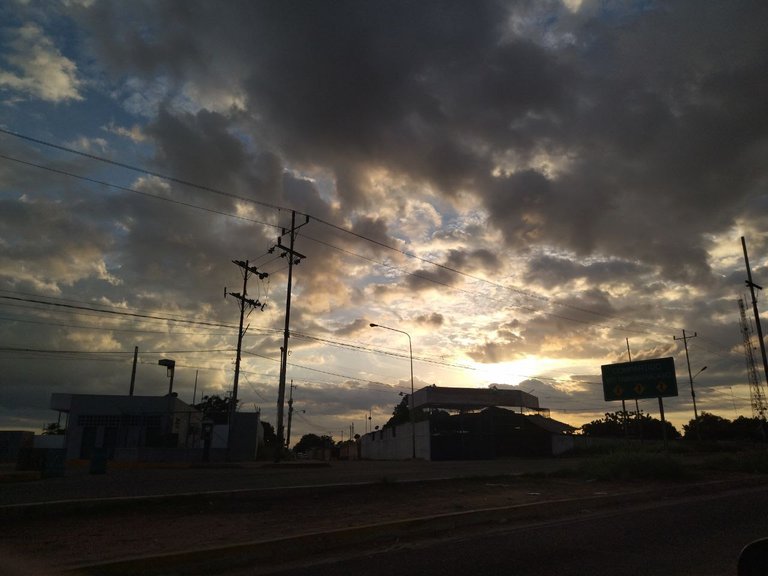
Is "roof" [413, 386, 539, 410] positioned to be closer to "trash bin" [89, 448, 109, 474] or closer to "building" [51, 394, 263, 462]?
"building" [51, 394, 263, 462]

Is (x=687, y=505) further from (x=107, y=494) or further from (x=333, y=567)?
(x=107, y=494)

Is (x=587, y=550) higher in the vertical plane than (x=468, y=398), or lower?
lower

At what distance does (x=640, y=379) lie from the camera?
2961 cm

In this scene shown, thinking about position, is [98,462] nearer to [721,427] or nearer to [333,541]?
[333,541]

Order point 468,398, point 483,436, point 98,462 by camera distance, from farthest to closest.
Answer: point 468,398
point 483,436
point 98,462

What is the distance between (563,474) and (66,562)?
54.0 ft

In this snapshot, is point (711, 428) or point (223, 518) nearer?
point (223, 518)

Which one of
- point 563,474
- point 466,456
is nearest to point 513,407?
point 466,456

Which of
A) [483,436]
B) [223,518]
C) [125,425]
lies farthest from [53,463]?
[483,436]

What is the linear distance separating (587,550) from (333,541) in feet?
12.2

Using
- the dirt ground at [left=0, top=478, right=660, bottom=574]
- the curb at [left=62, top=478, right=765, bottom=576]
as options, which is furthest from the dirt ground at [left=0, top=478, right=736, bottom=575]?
the curb at [left=62, top=478, right=765, bottom=576]

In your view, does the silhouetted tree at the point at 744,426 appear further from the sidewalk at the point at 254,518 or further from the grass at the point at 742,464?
the sidewalk at the point at 254,518

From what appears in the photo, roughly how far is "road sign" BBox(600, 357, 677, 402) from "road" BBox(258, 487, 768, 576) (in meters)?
19.4

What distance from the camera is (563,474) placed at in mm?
19000
